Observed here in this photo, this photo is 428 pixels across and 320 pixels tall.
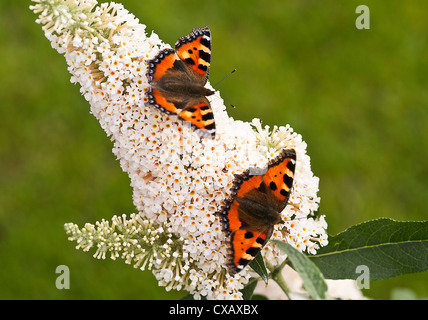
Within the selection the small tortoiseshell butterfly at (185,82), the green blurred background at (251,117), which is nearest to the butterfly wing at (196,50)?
the small tortoiseshell butterfly at (185,82)

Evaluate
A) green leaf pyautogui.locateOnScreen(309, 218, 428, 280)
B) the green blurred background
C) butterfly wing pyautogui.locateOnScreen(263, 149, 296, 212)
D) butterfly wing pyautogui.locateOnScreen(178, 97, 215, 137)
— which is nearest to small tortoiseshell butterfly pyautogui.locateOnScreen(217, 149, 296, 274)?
butterfly wing pyautogui.locateOnScreen(263, 149, 296, 212)

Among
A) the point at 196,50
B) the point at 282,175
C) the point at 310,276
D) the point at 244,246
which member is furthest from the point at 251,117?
the point at 310,276

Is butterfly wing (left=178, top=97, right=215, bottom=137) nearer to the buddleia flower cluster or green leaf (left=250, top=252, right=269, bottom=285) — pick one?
the buddleia flower cluster

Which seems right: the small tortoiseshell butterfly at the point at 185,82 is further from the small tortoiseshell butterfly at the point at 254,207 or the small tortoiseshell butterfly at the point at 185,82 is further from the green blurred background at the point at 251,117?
the green blurred background at the point at 251,117

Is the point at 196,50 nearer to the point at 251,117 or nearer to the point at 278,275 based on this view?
the point at 278,275

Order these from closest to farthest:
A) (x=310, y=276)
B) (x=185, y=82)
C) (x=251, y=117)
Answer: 1. (x=310, y=276)
2. (x=185, y=82)
3. (x=251, y=117)
